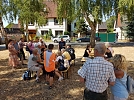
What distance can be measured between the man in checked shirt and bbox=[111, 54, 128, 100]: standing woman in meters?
0.22

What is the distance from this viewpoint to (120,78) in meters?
3.05

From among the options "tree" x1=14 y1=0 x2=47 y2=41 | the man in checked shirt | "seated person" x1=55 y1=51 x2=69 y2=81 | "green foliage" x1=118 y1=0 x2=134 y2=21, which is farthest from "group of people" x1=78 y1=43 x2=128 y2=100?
"tree" x1=14 y1=0 x2=47 y2=41

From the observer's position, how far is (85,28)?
138 feet

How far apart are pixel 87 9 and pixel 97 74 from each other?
14.6 m

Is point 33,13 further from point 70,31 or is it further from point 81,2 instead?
point 70,31

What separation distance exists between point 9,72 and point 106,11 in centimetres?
1223

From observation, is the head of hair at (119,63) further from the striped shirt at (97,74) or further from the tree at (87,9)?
the tree at (87,9)

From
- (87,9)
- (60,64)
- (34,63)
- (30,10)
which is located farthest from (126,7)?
(34,63)

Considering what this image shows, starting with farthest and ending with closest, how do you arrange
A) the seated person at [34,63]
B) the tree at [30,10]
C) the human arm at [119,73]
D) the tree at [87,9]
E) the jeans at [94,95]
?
the tree at [30,10], the tree at [87,9], the seated person at [34,63], the human arm at [119,73], the jeans at [94,95]

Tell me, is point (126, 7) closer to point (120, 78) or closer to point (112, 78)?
point (120, 78)

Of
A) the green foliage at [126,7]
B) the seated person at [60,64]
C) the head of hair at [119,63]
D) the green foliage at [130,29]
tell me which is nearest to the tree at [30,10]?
the green foliage at [126,7]

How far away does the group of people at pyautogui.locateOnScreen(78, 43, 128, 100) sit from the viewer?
274 cm

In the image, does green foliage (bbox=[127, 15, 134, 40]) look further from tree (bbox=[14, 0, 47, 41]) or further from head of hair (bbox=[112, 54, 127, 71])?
head of hair (bbox=[112, 54, 127, 71])

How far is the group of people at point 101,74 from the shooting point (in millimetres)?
2742
